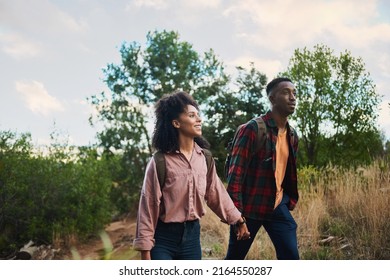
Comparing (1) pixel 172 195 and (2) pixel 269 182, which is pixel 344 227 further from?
(1) pixel 172 195

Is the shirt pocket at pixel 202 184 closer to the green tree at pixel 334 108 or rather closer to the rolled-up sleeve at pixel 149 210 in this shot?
the rolled-up sleeve at pixel 149 210

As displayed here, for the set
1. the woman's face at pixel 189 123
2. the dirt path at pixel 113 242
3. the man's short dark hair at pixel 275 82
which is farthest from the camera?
the dirt path at pixel 113 242

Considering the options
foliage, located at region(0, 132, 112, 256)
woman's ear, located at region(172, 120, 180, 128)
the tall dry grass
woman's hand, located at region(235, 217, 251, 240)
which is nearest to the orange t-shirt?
woman's hand, located at region(235, 217, 251, 240)

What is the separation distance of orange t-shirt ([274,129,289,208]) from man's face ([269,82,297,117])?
6.2 inches

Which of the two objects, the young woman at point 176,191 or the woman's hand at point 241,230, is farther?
the woman's hand at point 241,230

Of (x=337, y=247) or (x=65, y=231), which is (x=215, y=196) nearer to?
(x=337, y=247)

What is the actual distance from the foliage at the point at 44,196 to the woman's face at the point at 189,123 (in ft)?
28.4

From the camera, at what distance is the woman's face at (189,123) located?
2.65 meters

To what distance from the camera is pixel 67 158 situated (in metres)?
12.1

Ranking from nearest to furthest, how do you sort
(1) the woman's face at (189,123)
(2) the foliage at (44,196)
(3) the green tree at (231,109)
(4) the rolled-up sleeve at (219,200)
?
(1) the woman's face at (189,123)
(4) the rolled-up sleeve at (219,200)
(2) the foliage at (44,196)
(3) the green tree at (231,109)

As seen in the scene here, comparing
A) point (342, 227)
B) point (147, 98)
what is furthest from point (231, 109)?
point (342, 227)

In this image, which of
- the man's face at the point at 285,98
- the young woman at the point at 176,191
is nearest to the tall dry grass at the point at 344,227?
the man's face at the point at 285,98

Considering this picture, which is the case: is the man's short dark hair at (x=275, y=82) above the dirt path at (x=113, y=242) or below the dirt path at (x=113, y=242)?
above
